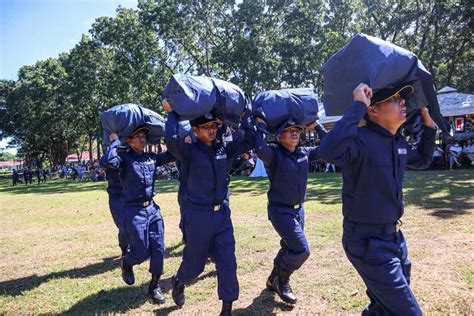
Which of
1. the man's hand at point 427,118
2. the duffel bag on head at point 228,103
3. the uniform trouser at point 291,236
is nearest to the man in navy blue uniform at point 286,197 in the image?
the uniform trouser at point 291,236

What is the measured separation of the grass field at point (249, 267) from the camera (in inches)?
177

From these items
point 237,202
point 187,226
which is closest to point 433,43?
point 237,202

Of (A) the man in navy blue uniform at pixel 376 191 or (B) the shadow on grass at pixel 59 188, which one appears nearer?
(A) the man in navy blue uniform at pixel 376 191

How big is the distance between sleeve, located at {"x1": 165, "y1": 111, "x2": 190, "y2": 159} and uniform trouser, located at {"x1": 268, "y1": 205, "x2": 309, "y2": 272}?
122 centimetres

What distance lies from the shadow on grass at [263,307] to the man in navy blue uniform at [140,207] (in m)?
1.00

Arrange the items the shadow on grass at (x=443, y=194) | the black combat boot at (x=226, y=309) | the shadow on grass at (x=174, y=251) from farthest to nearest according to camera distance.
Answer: the shadow on grass at (x=443, y=194), the shadow on grass at (x=174, y=251), the black combat boot at (x=226, y=309)

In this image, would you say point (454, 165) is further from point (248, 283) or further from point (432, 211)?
point (248, 283)

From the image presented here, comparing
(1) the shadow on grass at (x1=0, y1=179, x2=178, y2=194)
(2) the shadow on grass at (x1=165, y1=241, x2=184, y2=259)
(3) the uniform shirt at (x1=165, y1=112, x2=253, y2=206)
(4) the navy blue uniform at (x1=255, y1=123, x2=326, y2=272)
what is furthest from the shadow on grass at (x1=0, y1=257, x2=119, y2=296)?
(1) the shadow on grass at (x1=0, y1=179, x2=178, y2=194)

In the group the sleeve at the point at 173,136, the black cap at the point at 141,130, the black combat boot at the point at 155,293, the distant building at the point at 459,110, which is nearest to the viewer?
the sleeve at the point at 173,136

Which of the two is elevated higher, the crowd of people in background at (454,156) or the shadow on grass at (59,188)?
the crowd of people in background at (454,156)

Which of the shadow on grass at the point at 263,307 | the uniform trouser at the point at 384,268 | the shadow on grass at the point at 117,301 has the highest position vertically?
the uniform trouser at the point at 384,268

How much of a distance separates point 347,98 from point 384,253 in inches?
44.2

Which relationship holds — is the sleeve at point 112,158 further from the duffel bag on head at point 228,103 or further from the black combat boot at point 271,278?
the black combat boot at point 271,278

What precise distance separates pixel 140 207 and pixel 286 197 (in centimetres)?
183
